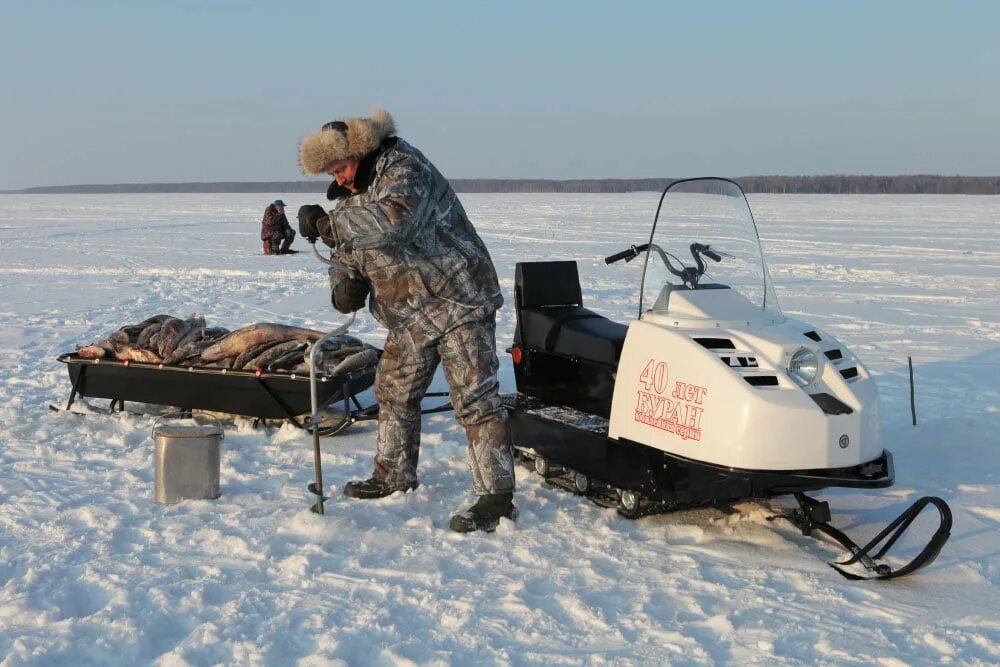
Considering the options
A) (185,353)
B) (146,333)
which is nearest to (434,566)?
(185,353)

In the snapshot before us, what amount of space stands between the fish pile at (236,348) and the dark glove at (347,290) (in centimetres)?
114

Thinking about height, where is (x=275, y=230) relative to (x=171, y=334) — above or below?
below

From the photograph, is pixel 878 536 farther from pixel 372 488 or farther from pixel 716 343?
pixel 372 488

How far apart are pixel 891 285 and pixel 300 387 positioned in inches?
388

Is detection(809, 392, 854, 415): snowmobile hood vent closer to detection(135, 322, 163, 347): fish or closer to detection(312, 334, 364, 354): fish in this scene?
detection(312, 334, 364, 354): fish

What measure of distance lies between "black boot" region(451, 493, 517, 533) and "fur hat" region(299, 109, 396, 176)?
1.48 meters

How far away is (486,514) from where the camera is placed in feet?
13.2

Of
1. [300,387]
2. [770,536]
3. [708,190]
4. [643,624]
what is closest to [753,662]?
[643,624]

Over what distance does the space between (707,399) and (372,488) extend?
1.56 meters

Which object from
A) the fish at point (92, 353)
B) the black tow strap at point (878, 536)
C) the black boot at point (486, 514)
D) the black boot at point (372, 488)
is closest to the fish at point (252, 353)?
the fish at point (92, 353)

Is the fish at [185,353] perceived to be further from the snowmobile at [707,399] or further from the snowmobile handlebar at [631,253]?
the snowmobile handlebar at [631,253]

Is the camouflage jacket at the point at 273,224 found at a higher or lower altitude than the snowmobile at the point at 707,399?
lower

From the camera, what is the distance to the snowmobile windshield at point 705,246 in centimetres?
418

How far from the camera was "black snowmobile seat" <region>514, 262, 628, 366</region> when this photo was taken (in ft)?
15.2
